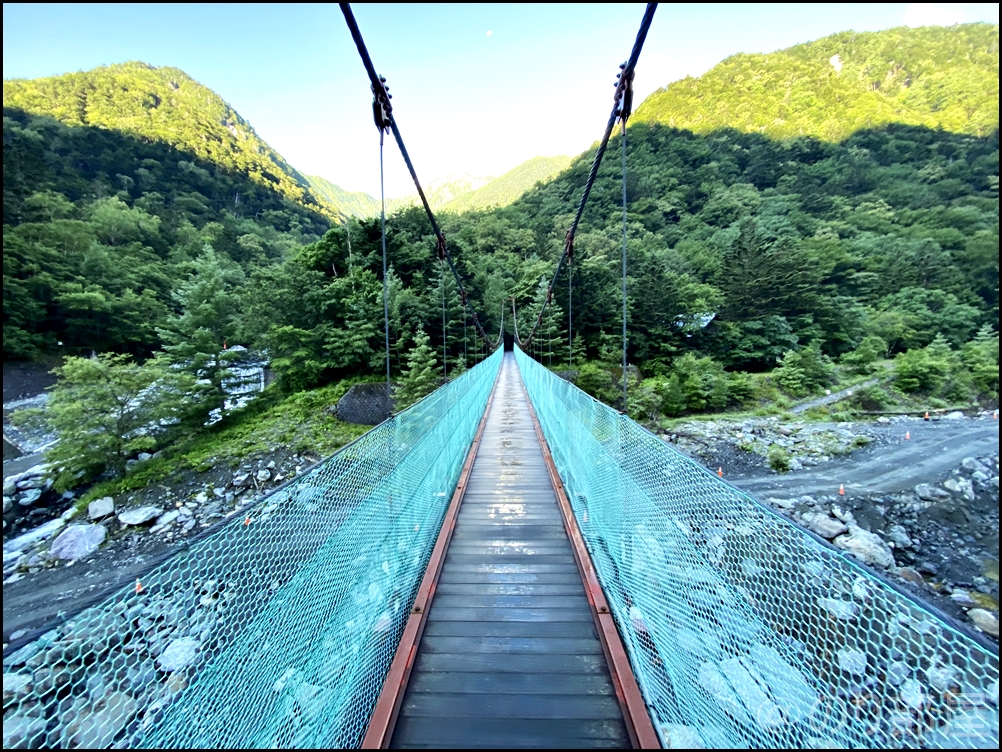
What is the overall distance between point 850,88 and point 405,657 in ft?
137

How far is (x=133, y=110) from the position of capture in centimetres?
3216

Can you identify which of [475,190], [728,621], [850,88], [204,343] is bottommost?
[728,621]

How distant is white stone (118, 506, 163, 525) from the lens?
27.2ft

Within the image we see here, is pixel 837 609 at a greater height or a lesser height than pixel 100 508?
greater

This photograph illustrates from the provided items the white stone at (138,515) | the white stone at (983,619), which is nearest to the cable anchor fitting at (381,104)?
the white stone at (983,619)

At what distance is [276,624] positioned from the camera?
1.23 metres

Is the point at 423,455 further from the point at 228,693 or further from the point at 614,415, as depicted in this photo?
the point at 228,693

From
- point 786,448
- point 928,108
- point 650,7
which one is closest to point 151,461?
point 650,7

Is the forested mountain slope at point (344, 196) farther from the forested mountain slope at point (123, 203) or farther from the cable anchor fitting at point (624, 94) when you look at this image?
the cable anchor fitting at point (624, 94)

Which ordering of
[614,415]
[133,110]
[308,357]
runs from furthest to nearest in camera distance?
[133,110], [308,357], [614,415]

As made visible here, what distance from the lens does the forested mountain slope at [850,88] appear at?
207 inches

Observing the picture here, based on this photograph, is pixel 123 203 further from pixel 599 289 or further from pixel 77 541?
pixel 599 289

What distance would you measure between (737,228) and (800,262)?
899 centimetres

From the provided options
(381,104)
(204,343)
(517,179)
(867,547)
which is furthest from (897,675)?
(517,179)
